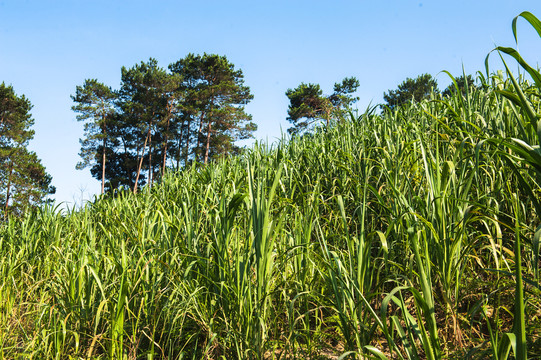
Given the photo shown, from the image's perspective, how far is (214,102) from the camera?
24422mm

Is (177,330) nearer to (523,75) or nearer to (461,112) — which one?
(461,112)

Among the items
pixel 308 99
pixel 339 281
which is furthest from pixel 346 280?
pixel 308 99

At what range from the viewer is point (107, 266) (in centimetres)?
249

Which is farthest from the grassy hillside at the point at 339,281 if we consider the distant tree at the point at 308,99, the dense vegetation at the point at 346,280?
the distant tree at the point at 308,99

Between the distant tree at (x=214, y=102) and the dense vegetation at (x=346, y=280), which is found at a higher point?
the distant tree at (x=214, y=102)

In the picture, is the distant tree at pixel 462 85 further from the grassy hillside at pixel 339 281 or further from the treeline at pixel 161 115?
the treeline at pixel 161 115

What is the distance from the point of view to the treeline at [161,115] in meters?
24.1

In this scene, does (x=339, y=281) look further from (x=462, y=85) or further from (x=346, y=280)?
(x=462, y=85)

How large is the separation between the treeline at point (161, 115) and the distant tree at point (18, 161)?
3.13 metres

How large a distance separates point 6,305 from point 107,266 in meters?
1.10

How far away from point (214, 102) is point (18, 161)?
43.4ft

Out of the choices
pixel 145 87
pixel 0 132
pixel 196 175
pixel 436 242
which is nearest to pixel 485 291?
pixel 436 242

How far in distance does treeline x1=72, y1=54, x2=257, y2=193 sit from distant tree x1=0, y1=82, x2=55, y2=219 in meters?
3.13

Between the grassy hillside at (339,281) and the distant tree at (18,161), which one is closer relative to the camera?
the grassy hillside at (339,281)
